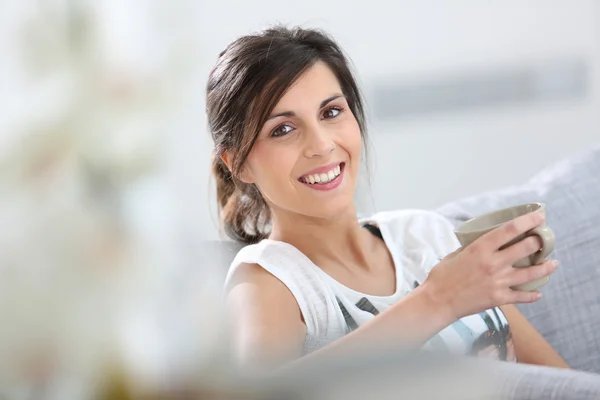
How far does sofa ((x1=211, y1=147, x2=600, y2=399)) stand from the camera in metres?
1.66

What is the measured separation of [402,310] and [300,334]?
0.22 meters

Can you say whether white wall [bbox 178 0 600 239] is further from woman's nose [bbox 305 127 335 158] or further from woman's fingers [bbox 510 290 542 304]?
woman's fingers [bbox 510 290 542 304]

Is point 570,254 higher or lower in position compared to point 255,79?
lower

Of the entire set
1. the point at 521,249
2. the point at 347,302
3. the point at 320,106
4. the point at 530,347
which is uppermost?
the point at 320,106

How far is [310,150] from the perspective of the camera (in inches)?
53.1

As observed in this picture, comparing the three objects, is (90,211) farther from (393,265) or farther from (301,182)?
(393,265)

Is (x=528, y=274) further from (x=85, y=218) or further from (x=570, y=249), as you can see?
(x=85, y=218)

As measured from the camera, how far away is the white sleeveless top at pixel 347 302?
4.44 feet

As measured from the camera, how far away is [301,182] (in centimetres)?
137

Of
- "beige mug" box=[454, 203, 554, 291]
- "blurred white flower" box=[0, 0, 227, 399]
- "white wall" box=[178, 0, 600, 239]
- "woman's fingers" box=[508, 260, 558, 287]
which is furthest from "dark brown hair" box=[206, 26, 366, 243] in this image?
"white wall" box=[178, 0, 600, 239]

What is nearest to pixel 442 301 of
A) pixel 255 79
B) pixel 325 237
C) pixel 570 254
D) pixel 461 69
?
pixel 325 237

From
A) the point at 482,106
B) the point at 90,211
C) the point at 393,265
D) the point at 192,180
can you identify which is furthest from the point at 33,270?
the point at 482,106

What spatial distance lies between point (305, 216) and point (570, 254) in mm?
589

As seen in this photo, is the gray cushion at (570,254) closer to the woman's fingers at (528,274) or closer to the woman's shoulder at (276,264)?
the woman's shoulder at (276,264)
